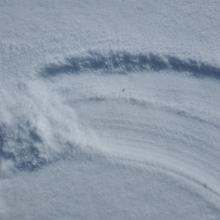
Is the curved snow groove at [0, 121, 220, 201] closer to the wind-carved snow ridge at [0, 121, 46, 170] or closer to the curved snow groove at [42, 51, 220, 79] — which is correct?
the wind-carved snow ridge at [0, 121, 46, 170]

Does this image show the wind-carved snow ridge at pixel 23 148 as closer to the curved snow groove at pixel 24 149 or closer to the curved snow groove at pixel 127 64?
the curved snow groove at pixel 24 149

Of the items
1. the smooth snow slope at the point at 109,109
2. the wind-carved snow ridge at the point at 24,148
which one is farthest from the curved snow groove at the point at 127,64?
the wind-carved snow ridge at the point at 24,148

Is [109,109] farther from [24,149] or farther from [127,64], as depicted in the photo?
[24,149]

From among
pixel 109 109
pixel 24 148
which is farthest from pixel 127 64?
pixel 24 148

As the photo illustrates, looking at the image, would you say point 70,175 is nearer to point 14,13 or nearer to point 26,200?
point 26,200

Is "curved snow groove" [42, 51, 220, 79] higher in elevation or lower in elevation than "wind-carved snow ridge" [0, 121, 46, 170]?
higher

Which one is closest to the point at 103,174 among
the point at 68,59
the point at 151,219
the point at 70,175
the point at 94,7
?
the point at 70,175

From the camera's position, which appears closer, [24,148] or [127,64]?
[24,148]

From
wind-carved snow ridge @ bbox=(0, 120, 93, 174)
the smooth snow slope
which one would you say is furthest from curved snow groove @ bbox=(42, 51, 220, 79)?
wind-carved snow ridge @ bbox=(0, 120, 93, 174)
